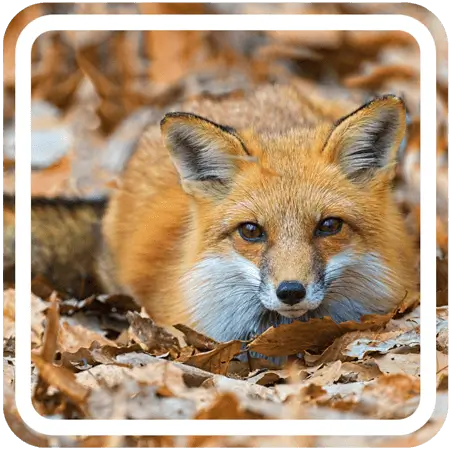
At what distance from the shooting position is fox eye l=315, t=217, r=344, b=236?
3365 millimetres

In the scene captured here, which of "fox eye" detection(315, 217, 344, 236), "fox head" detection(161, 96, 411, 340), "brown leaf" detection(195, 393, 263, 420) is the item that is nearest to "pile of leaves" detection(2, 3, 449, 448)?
"brown leaf" detection(195, 393, 263, 420)

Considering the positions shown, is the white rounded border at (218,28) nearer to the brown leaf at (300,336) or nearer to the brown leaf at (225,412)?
the brown leaf at (300,336)

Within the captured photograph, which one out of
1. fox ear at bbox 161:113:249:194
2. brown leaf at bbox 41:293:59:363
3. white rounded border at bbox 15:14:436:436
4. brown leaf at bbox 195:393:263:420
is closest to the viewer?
brown leaf at bbox 195:393:263:420

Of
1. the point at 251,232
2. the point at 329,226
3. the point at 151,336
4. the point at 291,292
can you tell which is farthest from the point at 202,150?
the point at 151,336

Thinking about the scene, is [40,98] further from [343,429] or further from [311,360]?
[343,429]

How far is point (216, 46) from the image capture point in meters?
4.44

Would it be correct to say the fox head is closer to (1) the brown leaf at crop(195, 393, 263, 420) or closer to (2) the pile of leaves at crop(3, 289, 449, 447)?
(2) the pile of leaves at crop(3, 289, 449, 447)

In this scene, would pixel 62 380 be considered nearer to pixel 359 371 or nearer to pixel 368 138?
pixel 359 371

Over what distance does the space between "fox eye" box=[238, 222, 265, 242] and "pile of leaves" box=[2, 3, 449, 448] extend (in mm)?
410

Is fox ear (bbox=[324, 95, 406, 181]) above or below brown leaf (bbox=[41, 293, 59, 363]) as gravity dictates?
above

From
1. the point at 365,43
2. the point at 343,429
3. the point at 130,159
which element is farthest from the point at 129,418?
the point at 365,43

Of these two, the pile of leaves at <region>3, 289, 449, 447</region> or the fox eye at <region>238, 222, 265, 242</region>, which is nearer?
the pile of leaves at <region>3, 289, 449, 447</region>

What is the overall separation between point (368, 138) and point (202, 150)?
0.73 m

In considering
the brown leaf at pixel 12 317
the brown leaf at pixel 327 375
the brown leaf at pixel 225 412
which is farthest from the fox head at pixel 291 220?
the brown leaf at pixel 12 317
